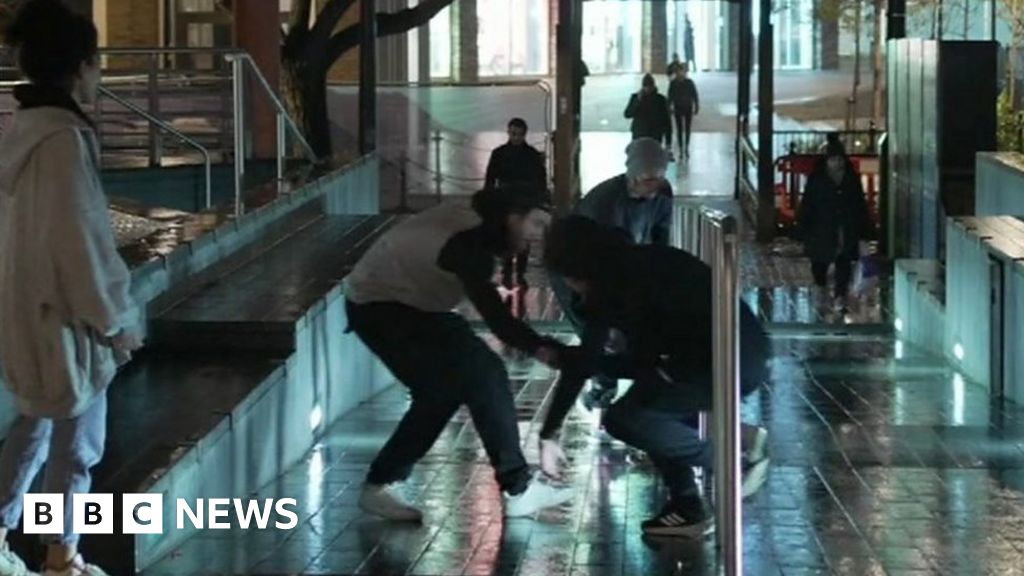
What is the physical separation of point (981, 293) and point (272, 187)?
16.7ft

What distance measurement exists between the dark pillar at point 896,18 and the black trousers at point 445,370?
1428 centimetres

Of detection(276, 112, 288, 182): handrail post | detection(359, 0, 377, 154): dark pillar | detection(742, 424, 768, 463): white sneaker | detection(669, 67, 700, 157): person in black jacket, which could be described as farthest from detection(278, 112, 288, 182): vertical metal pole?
detection(669, 67, 700, 157): person in black jacket

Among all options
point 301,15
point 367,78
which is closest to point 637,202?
point 367,78

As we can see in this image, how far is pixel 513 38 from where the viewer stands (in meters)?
47.2

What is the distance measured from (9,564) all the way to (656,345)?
2722mm

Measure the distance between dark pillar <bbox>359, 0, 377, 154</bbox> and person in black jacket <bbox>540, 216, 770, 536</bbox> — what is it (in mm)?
11632

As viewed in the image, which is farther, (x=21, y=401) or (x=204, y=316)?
(x=204, y=316)

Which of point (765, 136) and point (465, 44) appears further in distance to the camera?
point (465, 44)

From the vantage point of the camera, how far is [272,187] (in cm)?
1497

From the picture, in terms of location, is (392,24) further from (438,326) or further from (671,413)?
(671,413)

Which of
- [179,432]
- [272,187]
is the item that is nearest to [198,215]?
[272,187]

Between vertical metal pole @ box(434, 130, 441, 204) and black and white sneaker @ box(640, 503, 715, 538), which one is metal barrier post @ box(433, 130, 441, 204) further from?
black and white sneaker @ box(640, 503, 715, 538)

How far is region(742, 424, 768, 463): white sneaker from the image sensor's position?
29.9 ft

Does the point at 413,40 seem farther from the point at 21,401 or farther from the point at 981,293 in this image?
the point at 21,401
